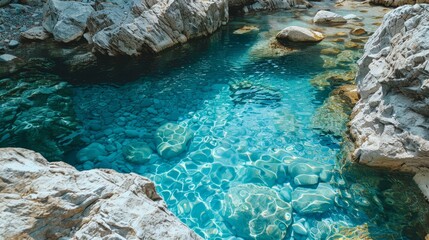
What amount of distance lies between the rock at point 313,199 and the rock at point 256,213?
0.84 feet

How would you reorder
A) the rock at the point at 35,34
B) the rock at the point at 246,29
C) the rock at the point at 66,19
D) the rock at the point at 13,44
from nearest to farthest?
1. the rock at the point at 13,44
2. the rock at the point at 66,19
3. the rock at the point at 35,34
4. the rock at the point at 246,29

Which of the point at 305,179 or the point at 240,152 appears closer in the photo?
the point at 305,179

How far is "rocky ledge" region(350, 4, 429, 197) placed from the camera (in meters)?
5.61

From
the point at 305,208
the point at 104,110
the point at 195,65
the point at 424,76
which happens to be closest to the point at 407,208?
the point at 305,208

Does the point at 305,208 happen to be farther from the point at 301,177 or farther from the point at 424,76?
the point at 424,76

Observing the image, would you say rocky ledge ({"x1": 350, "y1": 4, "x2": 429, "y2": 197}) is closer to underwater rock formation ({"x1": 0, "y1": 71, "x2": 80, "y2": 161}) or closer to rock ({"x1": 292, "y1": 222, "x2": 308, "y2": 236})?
rock ({"x1": 292, "y1": 222, "x2": 308, "y2": 236})

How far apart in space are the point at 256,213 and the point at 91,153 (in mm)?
4944

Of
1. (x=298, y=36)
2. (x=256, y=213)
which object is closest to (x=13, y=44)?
(x=298, y=36)

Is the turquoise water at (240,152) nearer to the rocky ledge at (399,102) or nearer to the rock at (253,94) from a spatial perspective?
the rock at (253,94)

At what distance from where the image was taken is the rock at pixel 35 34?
1680cm

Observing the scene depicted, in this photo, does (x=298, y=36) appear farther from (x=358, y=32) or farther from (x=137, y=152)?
(x=137, y=152)

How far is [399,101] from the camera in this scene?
6266mm

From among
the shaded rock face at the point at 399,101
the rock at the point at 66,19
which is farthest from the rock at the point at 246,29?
the shaded rock face at the point at 399,101

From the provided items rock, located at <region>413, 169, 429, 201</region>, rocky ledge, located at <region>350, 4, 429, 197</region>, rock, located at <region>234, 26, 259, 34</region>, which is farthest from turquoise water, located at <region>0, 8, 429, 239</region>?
rock, located at <region>234, 26, 259, 34</region>
